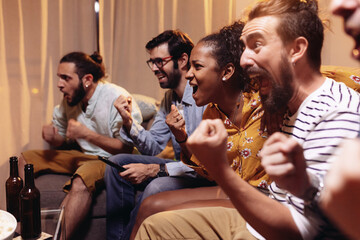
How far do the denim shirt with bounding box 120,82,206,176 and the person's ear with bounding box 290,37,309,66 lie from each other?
98 centimetres

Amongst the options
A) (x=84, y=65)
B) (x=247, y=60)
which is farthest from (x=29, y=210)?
(x=84, y=65)

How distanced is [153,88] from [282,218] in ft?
7.87

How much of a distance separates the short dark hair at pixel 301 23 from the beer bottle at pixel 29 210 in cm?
102

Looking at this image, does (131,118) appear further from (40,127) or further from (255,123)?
(40,127)

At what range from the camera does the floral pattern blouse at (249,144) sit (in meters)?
1.32

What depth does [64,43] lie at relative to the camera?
2.92 m

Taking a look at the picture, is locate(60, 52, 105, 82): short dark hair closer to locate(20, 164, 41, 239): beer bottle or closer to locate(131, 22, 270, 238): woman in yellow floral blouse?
locate(131, 22, 270, 238): woman in yellow floral blouse

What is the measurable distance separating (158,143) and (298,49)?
1.40 metres

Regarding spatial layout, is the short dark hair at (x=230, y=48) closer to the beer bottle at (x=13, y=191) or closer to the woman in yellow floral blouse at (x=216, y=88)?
the woman in yellow floral blouse at (x=216, y=88)

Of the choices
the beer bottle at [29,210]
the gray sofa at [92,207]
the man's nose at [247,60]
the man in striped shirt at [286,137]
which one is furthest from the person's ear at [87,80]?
the man's nose at [247,60]

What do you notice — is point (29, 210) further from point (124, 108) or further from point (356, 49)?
point (356, 49)

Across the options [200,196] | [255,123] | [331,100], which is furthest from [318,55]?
[200,196]

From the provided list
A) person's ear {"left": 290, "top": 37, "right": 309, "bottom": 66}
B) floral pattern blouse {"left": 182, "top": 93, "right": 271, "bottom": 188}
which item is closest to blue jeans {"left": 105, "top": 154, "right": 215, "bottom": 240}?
floral pattern blouse {"left": 182, "top": 93, "right": 271, "bottom": 188}

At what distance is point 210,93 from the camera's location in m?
1.58
